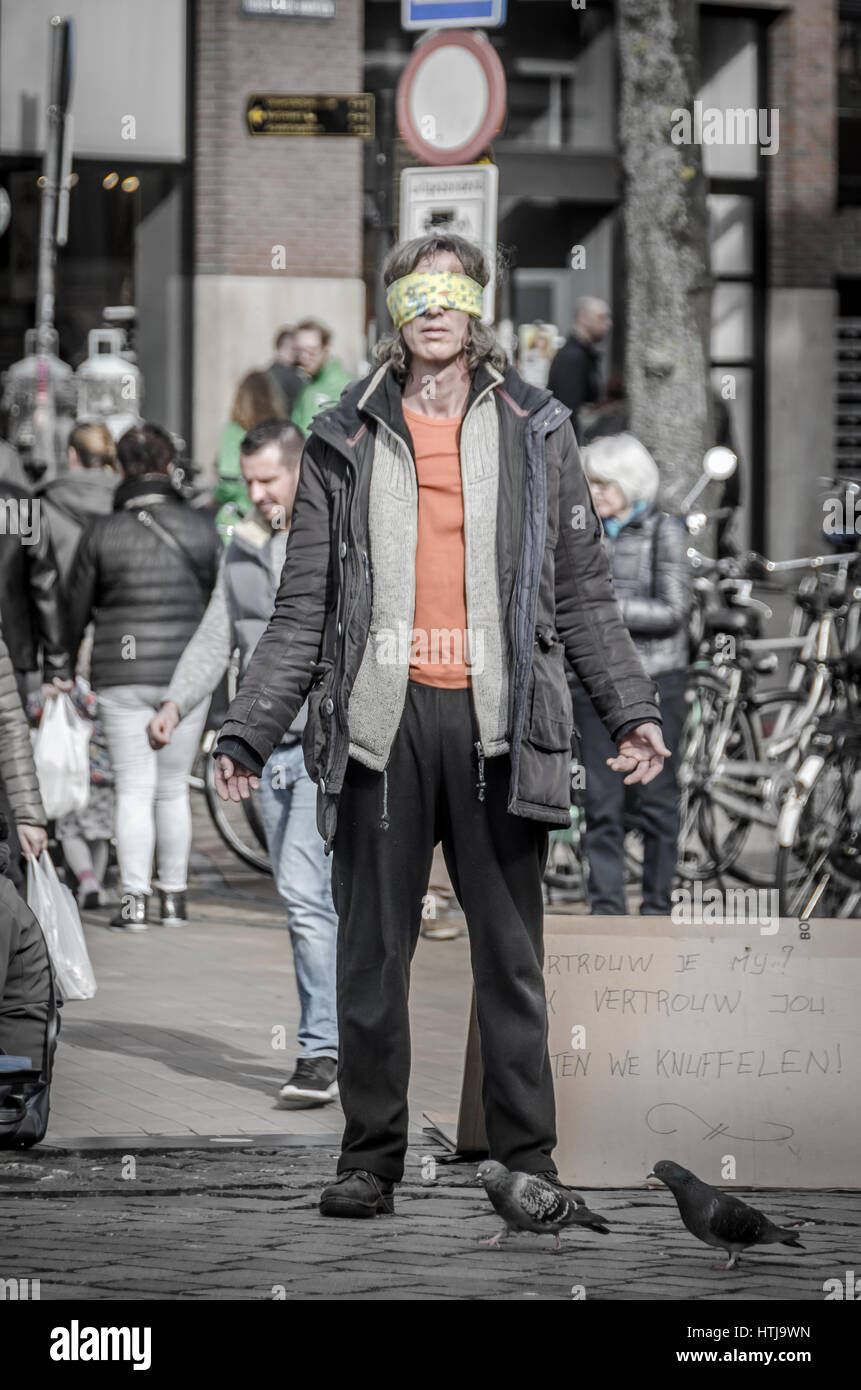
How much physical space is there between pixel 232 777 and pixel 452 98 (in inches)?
216

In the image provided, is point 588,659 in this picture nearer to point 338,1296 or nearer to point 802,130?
point 338,1296

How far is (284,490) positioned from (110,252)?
11.4 metres

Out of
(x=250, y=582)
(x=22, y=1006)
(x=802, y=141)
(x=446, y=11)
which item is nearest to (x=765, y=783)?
(x=446, y=11)

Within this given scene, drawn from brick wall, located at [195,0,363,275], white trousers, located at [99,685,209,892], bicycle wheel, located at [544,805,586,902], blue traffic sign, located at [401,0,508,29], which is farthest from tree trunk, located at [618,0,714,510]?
brick wall, located at [195,0,363,275]

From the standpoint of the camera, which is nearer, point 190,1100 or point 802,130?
point 190,1100

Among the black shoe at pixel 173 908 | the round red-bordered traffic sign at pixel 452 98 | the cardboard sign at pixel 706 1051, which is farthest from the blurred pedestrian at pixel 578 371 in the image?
the cardboard sign at pixel 706 1051

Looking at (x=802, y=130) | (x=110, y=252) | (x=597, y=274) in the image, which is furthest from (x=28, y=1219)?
(x=802, y=130)

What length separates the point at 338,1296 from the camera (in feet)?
14.1

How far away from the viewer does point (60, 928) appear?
6527 millimetres

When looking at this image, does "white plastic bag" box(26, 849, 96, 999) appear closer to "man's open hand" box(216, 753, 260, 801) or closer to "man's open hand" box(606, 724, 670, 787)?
"man's open hand" box(216, 753, 260, 801)

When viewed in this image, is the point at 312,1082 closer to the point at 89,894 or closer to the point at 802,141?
the point at 89,894

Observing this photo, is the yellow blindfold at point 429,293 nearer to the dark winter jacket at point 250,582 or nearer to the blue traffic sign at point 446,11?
the dark winter jacket at point 250,582

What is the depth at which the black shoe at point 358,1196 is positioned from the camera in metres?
5.01

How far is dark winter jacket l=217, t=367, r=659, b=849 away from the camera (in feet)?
16.1
